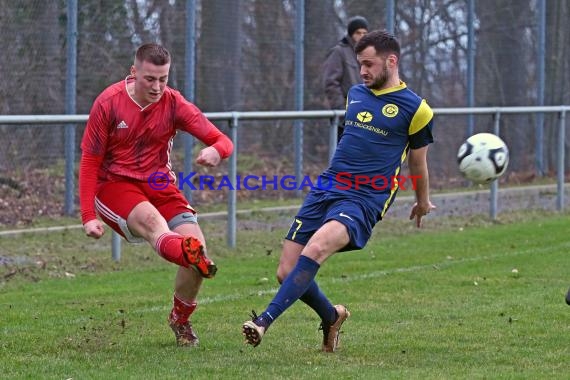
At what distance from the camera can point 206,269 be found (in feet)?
22.6

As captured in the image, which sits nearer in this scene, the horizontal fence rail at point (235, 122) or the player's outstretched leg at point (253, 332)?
the player's outstretched leg at point (253, 332)

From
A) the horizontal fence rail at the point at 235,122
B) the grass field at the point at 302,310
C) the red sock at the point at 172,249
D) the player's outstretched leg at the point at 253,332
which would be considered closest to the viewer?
the player's outstretched leg at the point at 253,332

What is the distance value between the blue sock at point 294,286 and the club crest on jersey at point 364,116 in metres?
0.91

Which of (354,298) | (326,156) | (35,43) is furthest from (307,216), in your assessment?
(326,156)

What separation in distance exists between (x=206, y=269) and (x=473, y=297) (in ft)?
10.5

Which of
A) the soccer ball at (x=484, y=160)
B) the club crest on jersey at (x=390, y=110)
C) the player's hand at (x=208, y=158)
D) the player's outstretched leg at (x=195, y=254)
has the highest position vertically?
the club crest on jersey at (x=390, y=110)

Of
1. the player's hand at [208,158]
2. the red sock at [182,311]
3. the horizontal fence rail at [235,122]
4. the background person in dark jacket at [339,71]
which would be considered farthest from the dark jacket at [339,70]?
the player's hand at [208,158]

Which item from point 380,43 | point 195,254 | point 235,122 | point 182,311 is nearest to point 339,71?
point 235,122

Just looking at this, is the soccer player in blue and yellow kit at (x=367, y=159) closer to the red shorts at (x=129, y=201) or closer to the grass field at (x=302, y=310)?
the grass field at (x=302, y=310)

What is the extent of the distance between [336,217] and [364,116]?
664 mm

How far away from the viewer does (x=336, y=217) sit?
7.04m

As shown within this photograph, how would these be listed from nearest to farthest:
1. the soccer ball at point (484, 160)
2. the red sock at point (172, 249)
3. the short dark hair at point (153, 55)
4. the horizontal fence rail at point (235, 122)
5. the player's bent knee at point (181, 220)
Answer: the red sock at point (172, 249), the short dark hair at point (153, 55), the player's bent knee at point (181, 220), the soccer ball at point (484, 160), the horizontal fence rail at point (235, 122)

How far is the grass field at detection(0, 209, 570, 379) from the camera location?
Answer: 6750mm

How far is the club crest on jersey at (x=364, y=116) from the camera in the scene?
7.28 m
